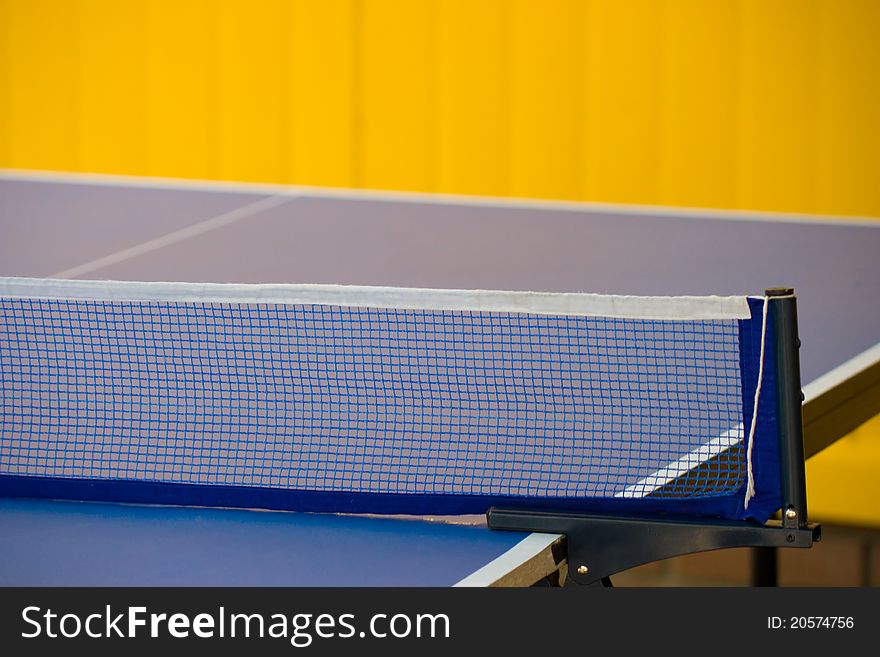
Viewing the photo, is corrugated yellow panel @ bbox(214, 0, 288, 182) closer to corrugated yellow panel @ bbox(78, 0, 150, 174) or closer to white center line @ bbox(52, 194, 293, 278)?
white center line @ bbox(52, 194, 293, 278)

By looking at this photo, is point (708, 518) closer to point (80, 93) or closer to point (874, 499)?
point (874, 499)

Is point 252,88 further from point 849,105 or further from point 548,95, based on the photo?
point 849,105

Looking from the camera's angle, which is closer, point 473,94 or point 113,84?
point 473,94

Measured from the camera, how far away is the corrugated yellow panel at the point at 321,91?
14.3ft

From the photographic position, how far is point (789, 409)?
172 centimetres

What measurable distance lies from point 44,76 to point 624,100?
2386 mm

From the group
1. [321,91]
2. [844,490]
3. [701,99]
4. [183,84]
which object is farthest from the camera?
[183,84]

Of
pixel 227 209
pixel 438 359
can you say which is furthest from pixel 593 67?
pixel 438 359

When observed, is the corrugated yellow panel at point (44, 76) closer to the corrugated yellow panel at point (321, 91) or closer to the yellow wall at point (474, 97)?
the yellow wall at point (474, 97)

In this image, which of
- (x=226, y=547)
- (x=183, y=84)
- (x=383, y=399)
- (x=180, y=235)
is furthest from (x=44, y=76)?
(x=226, y=547)

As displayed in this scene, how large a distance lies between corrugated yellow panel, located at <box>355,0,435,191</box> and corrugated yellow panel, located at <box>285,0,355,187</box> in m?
0.05

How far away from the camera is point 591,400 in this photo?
224 centimetres

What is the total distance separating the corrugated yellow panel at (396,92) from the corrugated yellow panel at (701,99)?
35.6 inches

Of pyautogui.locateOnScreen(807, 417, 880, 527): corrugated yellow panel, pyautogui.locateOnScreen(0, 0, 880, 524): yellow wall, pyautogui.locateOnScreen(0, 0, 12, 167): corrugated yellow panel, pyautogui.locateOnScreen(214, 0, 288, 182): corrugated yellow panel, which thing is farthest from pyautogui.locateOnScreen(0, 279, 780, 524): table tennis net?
pyautogui.locateOnScreen(0, 0, 12, 167): corrugated yellow panel
